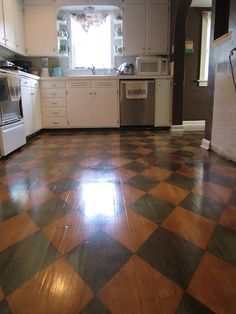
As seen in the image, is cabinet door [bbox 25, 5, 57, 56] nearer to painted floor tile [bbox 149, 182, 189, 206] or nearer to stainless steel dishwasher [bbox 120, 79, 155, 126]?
stainless steel dishwasher [bbox 120, 79, 155, 126]

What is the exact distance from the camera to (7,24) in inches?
137

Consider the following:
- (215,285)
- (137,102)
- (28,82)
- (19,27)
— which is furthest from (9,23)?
(215,285)

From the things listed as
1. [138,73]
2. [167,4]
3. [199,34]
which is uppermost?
[167,4]

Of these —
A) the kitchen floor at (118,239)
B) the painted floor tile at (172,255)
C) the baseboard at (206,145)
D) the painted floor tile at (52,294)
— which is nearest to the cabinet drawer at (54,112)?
the kitchen floor at (118,239)

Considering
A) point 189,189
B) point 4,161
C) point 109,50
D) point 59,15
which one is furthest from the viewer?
point 109,50

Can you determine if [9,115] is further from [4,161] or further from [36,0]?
[36,0]

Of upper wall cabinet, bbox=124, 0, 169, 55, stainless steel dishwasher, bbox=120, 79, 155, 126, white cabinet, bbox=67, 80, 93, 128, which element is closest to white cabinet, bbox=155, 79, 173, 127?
stainless steel dishwasher, bbox=120, 79, 155, 126

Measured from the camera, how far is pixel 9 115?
8.72 feet

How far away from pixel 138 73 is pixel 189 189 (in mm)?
3122

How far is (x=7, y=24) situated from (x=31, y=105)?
1.21 meters

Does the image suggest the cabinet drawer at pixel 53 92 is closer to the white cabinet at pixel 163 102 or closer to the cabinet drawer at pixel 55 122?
the cabinet drawer at pixel 55 122

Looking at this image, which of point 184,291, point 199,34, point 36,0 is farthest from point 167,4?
point 184,291

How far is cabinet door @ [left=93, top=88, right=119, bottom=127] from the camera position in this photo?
13.3 feet

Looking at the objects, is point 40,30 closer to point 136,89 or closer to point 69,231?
point 136,89
